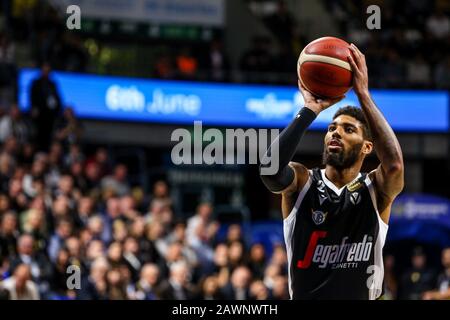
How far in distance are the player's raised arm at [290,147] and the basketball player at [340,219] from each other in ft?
0.06

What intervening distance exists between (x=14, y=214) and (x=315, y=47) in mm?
7915

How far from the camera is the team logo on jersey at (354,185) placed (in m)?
6.39

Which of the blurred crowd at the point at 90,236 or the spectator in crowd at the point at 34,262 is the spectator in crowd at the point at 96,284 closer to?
the blurred crowd at the point at 90,236

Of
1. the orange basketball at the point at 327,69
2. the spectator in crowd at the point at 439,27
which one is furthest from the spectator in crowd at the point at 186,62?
the orange basketball at the point at 327,69

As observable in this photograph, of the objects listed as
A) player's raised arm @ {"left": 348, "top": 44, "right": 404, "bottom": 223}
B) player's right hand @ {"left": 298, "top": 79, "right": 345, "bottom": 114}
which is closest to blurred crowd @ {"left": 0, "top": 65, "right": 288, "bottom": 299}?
player's right hand @ {"left": 298, "top": 79, "right": 345, "bottom": 114}

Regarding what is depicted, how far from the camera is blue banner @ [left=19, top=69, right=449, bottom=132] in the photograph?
19531 mm

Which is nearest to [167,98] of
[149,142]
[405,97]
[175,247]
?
[149,142]

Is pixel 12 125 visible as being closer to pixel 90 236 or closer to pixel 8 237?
pixel 90 236

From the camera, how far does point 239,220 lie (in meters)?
19.6

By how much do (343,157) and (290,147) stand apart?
0.59 metres

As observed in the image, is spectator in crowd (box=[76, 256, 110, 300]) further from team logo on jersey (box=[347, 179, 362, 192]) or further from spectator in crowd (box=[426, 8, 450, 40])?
spectator in crowd (box=[426, 8, 450, 40])
